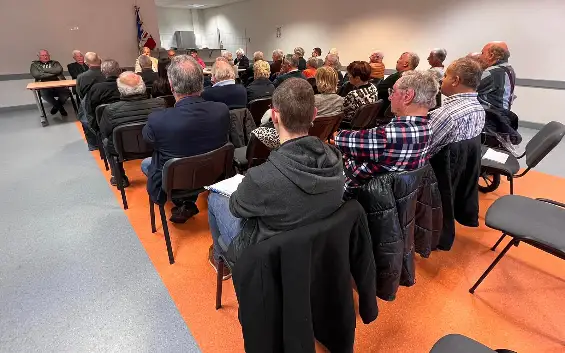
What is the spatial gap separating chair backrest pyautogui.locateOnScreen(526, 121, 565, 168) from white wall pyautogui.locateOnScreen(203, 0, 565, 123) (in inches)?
132

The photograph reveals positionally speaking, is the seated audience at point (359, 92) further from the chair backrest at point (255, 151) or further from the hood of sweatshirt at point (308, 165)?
the hood of sweatshirt at point (308, 165)

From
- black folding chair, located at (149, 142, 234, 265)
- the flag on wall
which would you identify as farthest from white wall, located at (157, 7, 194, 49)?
black folding chair, located at (149, 142, 234, 265)

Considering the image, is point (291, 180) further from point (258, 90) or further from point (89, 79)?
point (89, 79)

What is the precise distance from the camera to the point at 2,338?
167 centimetres

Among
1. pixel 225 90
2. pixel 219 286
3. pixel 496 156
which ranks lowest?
pixel 219 286

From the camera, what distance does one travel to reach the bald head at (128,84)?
2.62 meters

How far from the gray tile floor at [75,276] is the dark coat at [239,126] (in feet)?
3.88

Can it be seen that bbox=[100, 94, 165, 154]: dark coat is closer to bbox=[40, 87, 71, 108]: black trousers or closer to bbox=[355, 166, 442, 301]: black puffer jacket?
bbox=[355, 166, 442, 301]: black puffer jacket

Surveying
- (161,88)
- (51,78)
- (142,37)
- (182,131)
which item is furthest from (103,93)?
(142,37)

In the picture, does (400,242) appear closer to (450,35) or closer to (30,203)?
(30,203)

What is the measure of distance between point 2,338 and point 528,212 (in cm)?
298

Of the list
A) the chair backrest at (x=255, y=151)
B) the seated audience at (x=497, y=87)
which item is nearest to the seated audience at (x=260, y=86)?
the chair backrest at (x=255, y=151)

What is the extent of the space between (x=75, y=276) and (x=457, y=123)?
265 centimetres

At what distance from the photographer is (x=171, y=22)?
51.0 ft
